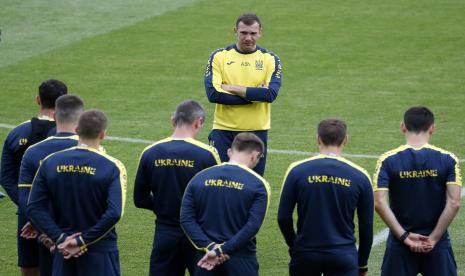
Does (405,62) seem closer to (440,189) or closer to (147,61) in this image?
(147,61)

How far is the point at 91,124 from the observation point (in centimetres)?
764

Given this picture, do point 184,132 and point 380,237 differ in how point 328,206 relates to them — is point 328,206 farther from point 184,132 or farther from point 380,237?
point 380,237

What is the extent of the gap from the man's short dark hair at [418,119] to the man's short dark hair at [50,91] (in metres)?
2.85

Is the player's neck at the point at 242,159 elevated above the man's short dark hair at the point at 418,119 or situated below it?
below

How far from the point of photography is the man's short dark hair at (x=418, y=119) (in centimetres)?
787

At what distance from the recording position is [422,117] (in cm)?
786

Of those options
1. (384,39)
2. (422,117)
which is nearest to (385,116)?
(384,39)

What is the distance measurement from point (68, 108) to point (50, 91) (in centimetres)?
69

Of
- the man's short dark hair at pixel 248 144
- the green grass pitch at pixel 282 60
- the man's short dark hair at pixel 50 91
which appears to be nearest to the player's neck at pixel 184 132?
the man's short dark hair at pixel 248 144

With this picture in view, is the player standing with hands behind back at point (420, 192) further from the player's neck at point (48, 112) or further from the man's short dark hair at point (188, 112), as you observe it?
the player's neck at point (48, 112)

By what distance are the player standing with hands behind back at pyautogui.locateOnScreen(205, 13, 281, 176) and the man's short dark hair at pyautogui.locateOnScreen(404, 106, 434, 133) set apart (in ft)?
8.76

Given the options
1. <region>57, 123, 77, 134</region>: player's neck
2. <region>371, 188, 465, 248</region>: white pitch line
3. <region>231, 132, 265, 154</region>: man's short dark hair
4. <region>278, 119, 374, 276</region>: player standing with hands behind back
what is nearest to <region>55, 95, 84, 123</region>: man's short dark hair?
<region>57, 123, 77, 134</region>: player's neck

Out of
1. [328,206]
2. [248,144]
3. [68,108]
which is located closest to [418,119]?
[328,206]

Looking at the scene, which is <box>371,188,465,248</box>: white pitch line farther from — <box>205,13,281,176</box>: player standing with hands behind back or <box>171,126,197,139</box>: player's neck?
<box>171,126,197,139</box>: player's neck
